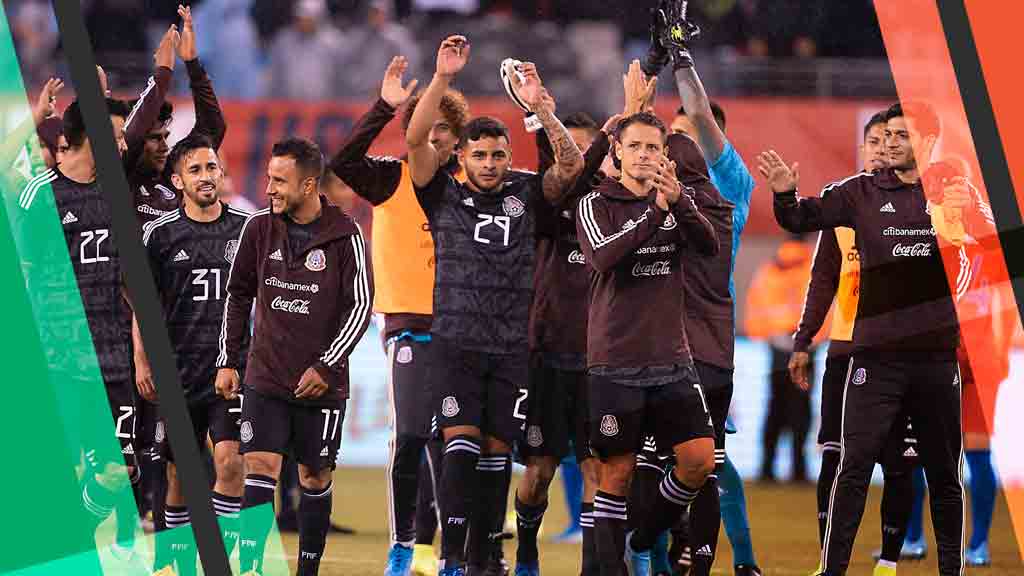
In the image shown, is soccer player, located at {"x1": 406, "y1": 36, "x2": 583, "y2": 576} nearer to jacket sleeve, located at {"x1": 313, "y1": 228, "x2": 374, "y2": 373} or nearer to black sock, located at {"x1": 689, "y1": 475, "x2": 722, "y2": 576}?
jacket sleeve, located at {"x1": 313, "y1": 228, "x2": 374, "y2": 373}

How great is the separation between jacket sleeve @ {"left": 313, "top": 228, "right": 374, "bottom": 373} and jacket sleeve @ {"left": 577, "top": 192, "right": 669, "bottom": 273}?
2.75 ft

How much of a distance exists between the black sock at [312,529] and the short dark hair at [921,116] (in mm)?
2567

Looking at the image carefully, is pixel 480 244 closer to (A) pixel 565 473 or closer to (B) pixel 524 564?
(B) pixel 524 564

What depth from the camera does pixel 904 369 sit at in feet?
20.7

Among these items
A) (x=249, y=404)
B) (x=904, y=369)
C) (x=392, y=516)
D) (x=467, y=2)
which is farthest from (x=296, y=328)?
(x=467, y=2)

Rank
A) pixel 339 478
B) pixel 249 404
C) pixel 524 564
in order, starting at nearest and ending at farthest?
1. pixel 249 404
2. pixel 524 564
3. pixel 339 478

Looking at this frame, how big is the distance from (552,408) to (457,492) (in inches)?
32.5

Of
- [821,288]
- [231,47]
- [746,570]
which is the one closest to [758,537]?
[821,288]

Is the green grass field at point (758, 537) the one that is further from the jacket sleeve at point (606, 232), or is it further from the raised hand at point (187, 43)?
the raised hand at point (187, 43)

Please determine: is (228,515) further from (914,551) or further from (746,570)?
(914,551)

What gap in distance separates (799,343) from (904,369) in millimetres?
1181

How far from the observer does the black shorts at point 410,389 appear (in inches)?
278

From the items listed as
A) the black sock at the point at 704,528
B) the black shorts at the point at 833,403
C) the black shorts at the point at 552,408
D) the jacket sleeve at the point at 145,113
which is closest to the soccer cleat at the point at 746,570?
the black sock at the point at 704,528

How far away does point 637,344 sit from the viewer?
19.7ft
